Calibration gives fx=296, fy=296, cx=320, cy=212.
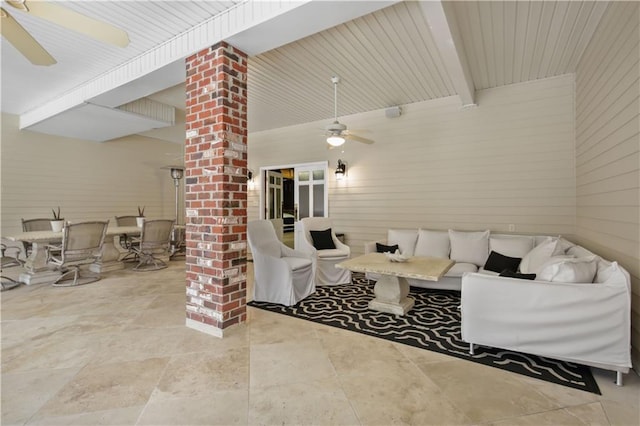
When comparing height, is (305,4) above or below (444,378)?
above

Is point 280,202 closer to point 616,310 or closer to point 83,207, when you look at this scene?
point 83,207

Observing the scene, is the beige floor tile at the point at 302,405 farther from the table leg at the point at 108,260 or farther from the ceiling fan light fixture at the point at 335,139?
the table leg at the point at 108,260

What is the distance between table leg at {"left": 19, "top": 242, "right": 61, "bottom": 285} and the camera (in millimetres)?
4681

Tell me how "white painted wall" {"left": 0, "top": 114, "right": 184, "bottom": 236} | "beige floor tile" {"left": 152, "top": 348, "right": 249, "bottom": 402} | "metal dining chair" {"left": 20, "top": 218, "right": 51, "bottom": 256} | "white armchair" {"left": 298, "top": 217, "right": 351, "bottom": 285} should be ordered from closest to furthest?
"beige floor tile" {"left": 152, "top": 348, "right": 249, "bottom": 402}
"white armchair" {"left": 298, "top": 217, "right": 351, "bottom": 285}
"metal dining chair" {"left": 20, "top": 218, "right": 51, "bottom": 256}
"white painted wall" {"left": 0, "top": 114, "right": 184, "bottom": 236}

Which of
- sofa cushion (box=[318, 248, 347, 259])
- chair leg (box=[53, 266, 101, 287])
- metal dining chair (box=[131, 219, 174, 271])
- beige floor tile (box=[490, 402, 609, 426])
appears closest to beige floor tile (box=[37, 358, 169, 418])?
beige floor tile (box=[490, 402, 609, 426])

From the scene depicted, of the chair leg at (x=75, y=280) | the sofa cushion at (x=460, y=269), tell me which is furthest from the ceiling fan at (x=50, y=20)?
the sofa cushion at (x=460, y=269)

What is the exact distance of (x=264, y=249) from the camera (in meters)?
4.14

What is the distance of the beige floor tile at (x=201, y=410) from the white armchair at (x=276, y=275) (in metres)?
1.78

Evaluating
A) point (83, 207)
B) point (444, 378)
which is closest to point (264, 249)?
point (444, 378)

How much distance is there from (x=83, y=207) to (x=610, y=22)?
29.8ft

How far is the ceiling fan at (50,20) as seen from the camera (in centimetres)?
187

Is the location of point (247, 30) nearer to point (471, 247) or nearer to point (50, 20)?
point (50, 20)

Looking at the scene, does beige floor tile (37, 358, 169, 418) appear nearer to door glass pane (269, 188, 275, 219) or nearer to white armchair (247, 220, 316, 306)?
white armchair (247, 220, 316, 306)

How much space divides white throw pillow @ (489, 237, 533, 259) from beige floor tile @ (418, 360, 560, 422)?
2245 millimetres
